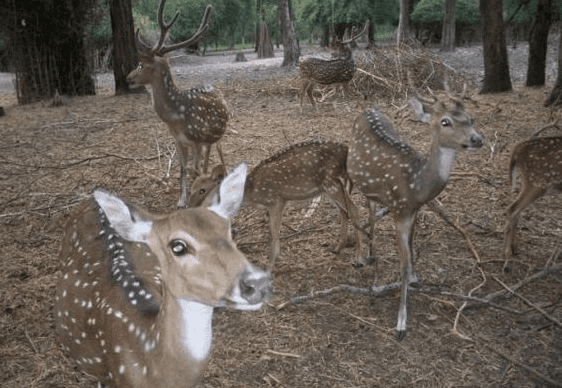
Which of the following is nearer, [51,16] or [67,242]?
[67,242]

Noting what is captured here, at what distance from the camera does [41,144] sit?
27.2ft

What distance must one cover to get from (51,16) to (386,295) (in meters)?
11.6

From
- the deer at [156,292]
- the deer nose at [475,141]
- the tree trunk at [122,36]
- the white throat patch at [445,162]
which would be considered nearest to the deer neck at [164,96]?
the deer at [156,292]

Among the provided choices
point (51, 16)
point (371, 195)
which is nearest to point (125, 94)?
point (51, 16)

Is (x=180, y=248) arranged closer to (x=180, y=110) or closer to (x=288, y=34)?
(x=180, y=110)

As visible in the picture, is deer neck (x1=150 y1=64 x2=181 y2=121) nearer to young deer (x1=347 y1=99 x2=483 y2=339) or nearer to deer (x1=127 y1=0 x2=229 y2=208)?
deer (x1=127 y1=0 x2=229 y2=208)

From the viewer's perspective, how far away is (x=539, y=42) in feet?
Result: 35.1

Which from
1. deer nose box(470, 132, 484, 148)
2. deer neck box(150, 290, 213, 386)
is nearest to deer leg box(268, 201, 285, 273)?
deer nose box(470, 132, 484, 148)

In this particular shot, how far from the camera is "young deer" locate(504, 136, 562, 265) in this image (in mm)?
4324

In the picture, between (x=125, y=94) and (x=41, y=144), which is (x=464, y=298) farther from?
(x=125, y=94)

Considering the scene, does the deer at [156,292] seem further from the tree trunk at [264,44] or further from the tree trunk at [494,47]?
the tree trunk at [264,44]

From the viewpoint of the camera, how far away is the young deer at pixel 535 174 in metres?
4.32

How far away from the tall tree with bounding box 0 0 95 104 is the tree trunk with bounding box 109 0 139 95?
88 cm

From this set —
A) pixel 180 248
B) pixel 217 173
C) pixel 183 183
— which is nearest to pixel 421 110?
pixel 217 173
